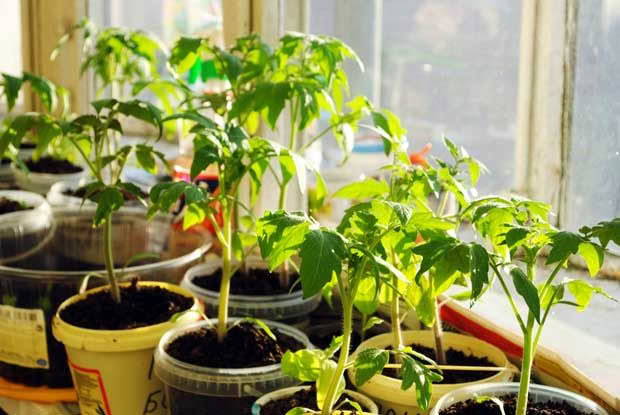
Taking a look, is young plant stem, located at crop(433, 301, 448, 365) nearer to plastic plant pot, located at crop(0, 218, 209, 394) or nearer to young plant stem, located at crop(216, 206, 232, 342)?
young plant stem, located at crop(216, 206, 232, 342)

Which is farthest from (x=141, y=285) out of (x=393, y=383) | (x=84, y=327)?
(x=393, y=383)

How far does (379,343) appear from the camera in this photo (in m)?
1.22

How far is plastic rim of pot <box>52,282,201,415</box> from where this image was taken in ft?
4.16

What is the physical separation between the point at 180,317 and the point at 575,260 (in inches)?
24.5

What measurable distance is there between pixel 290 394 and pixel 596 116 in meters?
0.61

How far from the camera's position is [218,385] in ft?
3.74

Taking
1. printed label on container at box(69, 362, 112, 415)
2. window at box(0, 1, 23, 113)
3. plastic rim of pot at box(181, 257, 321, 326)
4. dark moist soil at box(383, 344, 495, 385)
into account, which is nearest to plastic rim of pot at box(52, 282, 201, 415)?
printed label on container at box(69, 362, 112, 415)

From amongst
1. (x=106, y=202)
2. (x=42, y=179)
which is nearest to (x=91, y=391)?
(x=106, y=202)

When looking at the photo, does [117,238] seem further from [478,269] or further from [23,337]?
[478,269]

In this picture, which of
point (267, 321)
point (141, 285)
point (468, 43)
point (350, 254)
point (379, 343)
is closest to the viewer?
point (350, 254)

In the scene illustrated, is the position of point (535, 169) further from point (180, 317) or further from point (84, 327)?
point (84, 327)

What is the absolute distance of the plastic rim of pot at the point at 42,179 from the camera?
6.91 ft

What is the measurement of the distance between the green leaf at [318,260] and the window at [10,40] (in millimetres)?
2800

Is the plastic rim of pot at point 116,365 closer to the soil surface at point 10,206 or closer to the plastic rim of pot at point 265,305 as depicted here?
the plastic rim of pot at point 265,305
